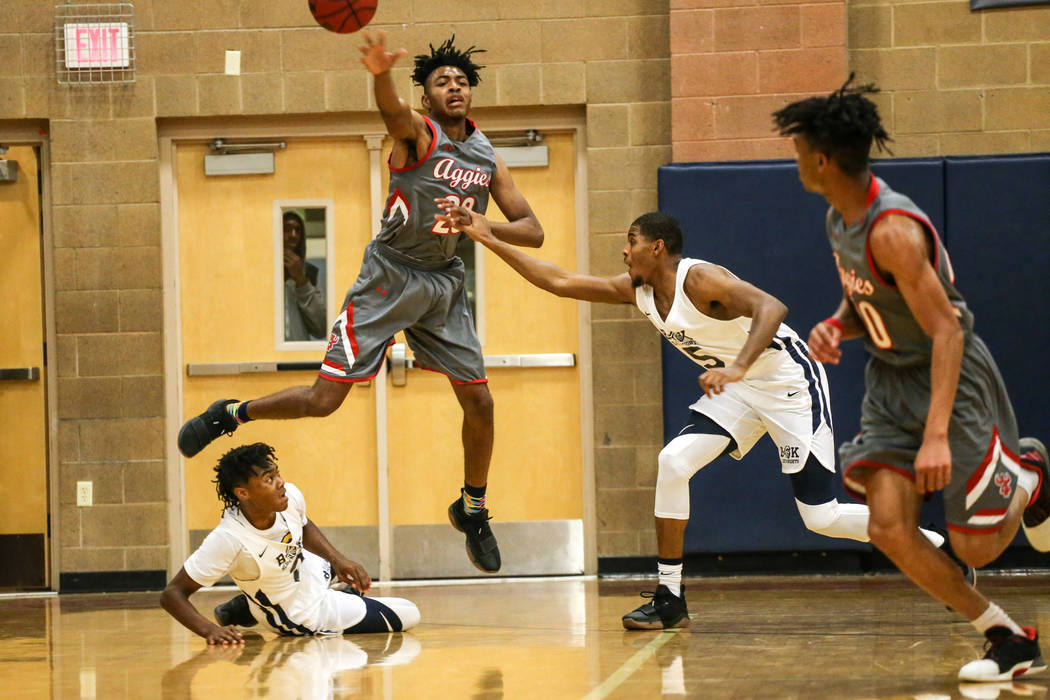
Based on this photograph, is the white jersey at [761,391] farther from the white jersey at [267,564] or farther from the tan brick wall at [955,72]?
the tan brick wall at [955,72]

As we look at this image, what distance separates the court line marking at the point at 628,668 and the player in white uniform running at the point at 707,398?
248 millimetres

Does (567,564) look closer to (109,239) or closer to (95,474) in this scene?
(95,474)

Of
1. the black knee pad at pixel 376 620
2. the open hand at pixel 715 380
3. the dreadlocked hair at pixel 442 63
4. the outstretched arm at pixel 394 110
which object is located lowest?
the black knee pad at pixel 376 620

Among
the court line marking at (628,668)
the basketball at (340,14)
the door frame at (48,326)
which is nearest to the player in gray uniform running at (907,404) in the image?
the court line marking at (628,668)

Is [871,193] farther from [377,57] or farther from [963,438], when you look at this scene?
[377,57]

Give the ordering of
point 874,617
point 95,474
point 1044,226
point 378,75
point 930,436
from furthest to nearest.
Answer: point 95,474
point 1044,226
point 874,617
point 378,75
point 930,436

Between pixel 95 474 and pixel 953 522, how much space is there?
5252 mm

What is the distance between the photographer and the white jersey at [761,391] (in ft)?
16.5

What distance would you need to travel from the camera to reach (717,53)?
281 inches

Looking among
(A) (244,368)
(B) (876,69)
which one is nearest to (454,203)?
(A) (244,368)

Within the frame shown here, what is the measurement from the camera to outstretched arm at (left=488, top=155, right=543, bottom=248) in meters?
5.04

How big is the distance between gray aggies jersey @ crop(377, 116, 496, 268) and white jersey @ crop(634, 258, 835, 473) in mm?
771

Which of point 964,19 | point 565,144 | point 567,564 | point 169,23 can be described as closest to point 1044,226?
point 964,19

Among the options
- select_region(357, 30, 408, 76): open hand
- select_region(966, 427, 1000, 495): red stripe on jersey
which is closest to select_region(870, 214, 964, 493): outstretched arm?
select_region(966, 427, 1000, 495): red stripe on jersey
